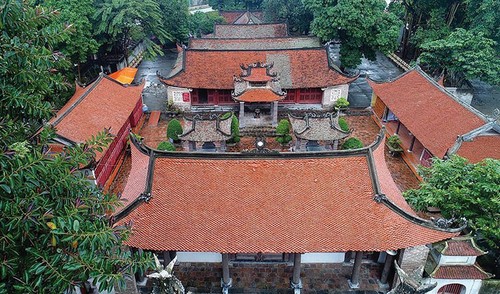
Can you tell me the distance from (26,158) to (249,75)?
25.7 meters

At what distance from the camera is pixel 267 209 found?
15.3m

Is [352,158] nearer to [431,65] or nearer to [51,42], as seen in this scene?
[51,42]

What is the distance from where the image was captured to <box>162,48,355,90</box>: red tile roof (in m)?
34.5

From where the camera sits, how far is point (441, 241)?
1511 centimetres

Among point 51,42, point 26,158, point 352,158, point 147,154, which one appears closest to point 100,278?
point 26,158

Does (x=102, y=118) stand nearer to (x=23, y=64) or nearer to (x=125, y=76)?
(x=125, y=76)

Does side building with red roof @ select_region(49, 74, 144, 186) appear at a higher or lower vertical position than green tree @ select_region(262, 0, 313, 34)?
lower

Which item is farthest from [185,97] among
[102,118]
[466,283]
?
[466,283]

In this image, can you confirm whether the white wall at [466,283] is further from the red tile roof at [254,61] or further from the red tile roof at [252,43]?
the red tile roof at [252,43]

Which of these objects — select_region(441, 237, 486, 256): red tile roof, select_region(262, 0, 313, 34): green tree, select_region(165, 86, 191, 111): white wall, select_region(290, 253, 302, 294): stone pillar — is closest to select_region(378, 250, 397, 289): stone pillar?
select_region(441, 237, 486, 256): red tile roof

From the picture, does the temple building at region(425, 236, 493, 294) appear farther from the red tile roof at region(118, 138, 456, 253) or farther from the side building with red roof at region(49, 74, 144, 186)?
the side building with red roof at region(49, 74, 144, 186)

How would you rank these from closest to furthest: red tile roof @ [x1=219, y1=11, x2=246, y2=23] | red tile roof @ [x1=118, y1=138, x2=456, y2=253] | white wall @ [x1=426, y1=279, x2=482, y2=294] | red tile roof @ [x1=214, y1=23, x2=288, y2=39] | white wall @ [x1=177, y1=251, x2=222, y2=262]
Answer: red tile roof @ [x1=118, y1=138, x2=456, y2=253] → white wall @ [x1=426, y1=279, x2=482, y2=294] → white wall @ [x1=177, y1=251, x2=222, y2=262] → red tile roof @ [x1=214, y1=23, x2=288, y2=39] → red tile roof @ [x1=219, y1=11, x2=246, y2=23]

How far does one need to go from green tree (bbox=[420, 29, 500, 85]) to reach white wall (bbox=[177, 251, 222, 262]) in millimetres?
28272

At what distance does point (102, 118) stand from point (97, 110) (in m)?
0.93
